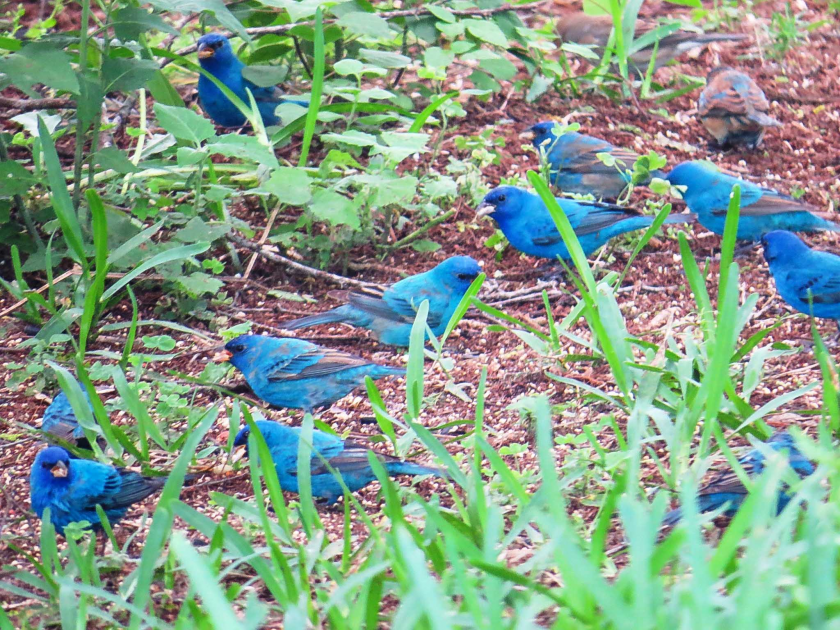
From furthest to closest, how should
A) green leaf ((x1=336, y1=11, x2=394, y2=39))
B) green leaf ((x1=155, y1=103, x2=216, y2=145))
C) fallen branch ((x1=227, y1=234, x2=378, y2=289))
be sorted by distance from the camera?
green leaf ((x1=336, y1=11, x2=394, y2=39))
fallen branch ((x1=227, y1=234, x2=378, y2=289))
green leaf ((x1=155, y1=103, x2=216, y2=145))

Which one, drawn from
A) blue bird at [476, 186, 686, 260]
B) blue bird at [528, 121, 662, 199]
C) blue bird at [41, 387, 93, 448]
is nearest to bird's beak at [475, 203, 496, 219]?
blue bird at [476, 186, 686, 260]

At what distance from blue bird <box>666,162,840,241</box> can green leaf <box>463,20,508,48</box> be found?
109 centimetres

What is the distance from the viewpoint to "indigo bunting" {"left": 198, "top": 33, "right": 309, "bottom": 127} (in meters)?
4.84

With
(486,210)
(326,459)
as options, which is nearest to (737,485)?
(326,459)

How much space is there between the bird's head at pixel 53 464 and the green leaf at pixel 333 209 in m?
1.44

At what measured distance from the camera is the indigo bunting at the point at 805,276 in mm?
3340

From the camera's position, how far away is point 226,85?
4852mm

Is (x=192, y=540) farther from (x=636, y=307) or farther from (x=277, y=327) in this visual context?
(x=636, y=307)

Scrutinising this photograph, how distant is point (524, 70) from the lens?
584cm

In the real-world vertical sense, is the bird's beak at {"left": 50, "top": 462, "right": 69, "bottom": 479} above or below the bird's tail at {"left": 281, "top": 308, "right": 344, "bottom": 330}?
above

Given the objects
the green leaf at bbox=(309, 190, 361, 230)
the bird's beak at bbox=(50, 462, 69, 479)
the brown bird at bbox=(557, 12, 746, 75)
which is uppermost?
the brown bird at bbox=(557, 12, 746, 75)

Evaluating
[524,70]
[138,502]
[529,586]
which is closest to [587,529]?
[529,586]

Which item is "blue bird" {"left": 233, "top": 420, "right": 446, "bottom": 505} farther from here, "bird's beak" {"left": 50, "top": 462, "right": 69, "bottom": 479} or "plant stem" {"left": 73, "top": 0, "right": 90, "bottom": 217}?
"plant stem" {"left": 73, "top": 0, "right": 90, "bottom": 217}

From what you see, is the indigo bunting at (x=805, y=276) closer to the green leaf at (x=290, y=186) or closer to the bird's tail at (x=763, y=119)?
the bird's tail at (x=763, y=119)
